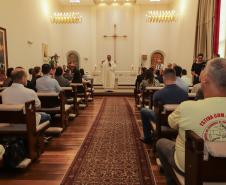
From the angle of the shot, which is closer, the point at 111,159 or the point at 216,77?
the point at 216,77

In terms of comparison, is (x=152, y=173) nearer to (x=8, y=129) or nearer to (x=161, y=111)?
(x=161, y=111)

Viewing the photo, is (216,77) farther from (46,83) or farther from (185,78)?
(185,78)

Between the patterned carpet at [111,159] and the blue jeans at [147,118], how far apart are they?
0.72 feet

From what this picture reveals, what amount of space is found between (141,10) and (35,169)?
12.2 metres

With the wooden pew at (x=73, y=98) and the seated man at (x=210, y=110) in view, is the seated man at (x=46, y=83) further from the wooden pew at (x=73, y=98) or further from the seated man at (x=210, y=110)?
the seated man at (x=210, y=110)

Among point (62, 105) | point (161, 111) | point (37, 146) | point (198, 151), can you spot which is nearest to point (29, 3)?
point (62, 105)

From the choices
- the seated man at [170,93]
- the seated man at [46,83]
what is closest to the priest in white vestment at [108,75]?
the seated man at [46,83]

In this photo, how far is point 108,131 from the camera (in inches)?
210

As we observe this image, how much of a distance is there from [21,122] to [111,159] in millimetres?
1342

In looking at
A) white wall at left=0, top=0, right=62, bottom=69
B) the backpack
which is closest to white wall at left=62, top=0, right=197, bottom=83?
white wall at left=0, top=0, right=62, bottom=69

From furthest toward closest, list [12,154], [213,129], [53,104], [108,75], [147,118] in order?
[108,75], [53,104], [147,118], [12,154], [213,129]

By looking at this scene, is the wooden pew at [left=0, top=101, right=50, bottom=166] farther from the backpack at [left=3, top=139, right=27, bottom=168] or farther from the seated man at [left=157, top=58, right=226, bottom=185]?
the seated man at [left=157, top=58, right=226, bottom=185]

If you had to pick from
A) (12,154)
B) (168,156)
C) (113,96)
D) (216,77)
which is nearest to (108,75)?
(113,96)

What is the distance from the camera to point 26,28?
9.19 meters
